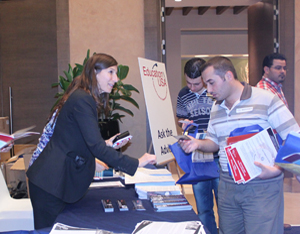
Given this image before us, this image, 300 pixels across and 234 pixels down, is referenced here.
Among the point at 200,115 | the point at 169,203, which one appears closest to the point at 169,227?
the point at 169,203

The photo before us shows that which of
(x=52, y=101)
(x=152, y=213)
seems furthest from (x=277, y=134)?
(x=52, y=101)

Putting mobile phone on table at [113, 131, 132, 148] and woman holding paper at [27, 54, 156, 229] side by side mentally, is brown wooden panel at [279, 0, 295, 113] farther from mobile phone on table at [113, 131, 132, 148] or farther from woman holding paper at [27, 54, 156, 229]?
woman holding paper at [27, 54, 156, 229]

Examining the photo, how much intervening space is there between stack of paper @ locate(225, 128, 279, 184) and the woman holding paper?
50 cm

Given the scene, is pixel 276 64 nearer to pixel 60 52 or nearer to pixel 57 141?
pixel 57 141

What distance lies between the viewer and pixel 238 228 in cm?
162

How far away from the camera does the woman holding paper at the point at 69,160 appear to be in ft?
5.07

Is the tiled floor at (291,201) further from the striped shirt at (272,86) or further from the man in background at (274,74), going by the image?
the striped shirt at (272,86)

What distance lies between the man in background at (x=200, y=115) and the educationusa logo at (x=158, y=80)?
2.19ft

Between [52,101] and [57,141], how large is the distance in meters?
4.06

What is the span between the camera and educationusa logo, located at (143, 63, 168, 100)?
318 cm

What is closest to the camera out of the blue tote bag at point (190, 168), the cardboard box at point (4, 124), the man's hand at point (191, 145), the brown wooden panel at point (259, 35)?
the man's hand at point (191, 145)

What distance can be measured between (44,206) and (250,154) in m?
1.07

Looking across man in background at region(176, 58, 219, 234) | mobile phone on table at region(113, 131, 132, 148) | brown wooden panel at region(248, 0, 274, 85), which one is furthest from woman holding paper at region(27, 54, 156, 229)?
brown wooden panel at region(248, 0, 274, 85)

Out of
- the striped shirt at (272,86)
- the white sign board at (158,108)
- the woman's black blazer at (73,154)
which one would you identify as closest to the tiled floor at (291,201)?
the white sign board at (158,108)
